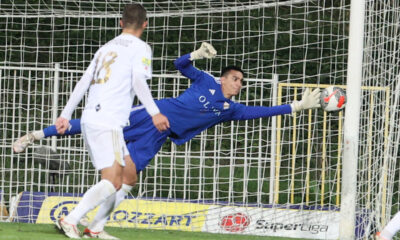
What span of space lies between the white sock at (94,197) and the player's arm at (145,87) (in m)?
0.56

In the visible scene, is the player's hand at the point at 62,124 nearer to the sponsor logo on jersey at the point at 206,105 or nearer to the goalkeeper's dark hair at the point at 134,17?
the goalkeeper's dark hair at the point at 134,17

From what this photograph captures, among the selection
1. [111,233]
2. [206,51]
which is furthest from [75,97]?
[111,233]

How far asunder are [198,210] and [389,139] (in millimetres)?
2217

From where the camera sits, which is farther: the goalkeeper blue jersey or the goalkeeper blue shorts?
the goalkeeper blue jersey

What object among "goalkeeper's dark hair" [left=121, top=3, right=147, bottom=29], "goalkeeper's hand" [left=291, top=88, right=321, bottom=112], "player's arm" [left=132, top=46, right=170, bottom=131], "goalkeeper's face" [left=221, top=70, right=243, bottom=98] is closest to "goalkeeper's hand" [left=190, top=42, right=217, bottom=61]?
"goalkeeper's face" [left=221, top=70, right=243, bottom=98]

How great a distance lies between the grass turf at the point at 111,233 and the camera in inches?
286

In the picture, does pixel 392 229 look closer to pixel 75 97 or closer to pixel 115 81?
pixel 115 81

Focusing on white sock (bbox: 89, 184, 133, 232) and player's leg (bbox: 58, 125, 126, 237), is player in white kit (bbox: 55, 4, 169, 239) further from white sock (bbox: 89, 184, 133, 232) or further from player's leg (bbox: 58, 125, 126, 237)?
white sock (bbox: 89, 184, 133, 232)

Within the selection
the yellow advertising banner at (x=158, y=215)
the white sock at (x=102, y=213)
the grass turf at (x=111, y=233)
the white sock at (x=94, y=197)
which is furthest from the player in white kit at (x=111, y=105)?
the yellow advertising banner at (x=158, y=215)

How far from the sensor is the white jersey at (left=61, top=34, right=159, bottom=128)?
6.77m

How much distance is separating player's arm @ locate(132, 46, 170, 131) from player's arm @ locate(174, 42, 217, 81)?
1.47 m

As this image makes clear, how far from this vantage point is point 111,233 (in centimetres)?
843

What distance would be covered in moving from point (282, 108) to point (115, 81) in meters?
2.20

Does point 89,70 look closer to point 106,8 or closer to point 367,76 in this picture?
point 367,76
